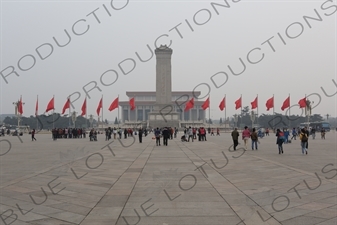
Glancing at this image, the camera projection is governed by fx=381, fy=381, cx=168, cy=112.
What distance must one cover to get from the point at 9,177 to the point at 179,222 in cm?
585

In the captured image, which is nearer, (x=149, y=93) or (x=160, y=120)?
(x=160, y=120)

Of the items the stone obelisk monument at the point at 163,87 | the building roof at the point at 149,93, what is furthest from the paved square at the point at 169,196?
the building roof at the point at 149,93

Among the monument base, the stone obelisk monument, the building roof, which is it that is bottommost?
the monument base

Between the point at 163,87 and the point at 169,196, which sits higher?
the point at 163,87

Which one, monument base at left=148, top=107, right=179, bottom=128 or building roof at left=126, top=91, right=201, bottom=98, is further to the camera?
building roof at left=126, top=91, right=201, bottom=98

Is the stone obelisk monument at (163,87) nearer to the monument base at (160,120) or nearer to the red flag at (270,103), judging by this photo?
the monument base at (160,120)

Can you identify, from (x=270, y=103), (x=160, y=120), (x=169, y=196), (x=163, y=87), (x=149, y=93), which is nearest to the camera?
(x=169, y=196)

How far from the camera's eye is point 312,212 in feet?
19.0

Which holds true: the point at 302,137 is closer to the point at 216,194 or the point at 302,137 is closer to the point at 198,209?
the point at 216,194

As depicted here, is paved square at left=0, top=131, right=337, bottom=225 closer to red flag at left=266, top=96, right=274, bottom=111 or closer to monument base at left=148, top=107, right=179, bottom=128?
red flag at left=266, top=96, right=274, bottom=111

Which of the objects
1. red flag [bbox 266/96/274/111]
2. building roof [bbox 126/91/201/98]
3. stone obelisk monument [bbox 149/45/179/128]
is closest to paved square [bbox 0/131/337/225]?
red flag [bbox 266/96/274/111]

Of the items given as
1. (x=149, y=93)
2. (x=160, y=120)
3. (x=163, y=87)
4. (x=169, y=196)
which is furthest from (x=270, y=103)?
(x=149, y=93)

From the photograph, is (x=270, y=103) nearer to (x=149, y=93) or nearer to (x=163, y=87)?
(x=163, y=87)

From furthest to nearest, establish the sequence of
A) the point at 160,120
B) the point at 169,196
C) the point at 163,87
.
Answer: the point at 160,120
the point at 163,87
the point at 169,196
